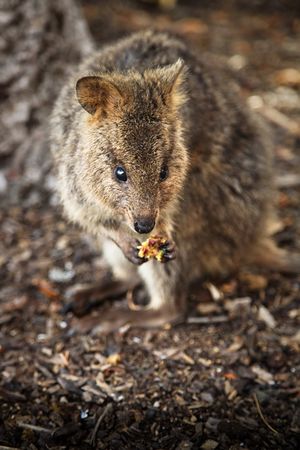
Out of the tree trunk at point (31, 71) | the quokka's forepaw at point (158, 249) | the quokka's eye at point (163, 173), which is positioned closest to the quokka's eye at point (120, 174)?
the quokka's eye at point (163, 173)

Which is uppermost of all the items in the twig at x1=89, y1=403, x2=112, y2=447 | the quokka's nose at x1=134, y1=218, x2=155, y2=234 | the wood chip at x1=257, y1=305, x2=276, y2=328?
the quokka's nose at x1=134, y1=218, x2=155, y2=234

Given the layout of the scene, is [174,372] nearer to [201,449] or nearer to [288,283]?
[201,449]

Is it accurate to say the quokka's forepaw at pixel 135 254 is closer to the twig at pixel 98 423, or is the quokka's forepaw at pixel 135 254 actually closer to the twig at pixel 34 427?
the twig at pixel 98 423

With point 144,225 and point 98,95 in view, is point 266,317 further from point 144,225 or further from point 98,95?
point 98,95

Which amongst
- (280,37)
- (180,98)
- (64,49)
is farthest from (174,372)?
(280,37)

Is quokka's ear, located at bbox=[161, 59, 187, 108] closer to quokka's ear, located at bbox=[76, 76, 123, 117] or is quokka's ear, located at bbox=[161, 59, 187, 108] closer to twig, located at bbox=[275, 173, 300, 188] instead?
quokka's ear, located at bbox=[76, 76, 123, 117]

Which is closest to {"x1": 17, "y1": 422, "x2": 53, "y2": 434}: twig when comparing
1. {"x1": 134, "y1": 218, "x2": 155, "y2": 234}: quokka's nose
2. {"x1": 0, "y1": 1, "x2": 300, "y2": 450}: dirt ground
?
{"x1": 0, "y1": 1, "x2": 300, "y2": 450}: dirt ground
